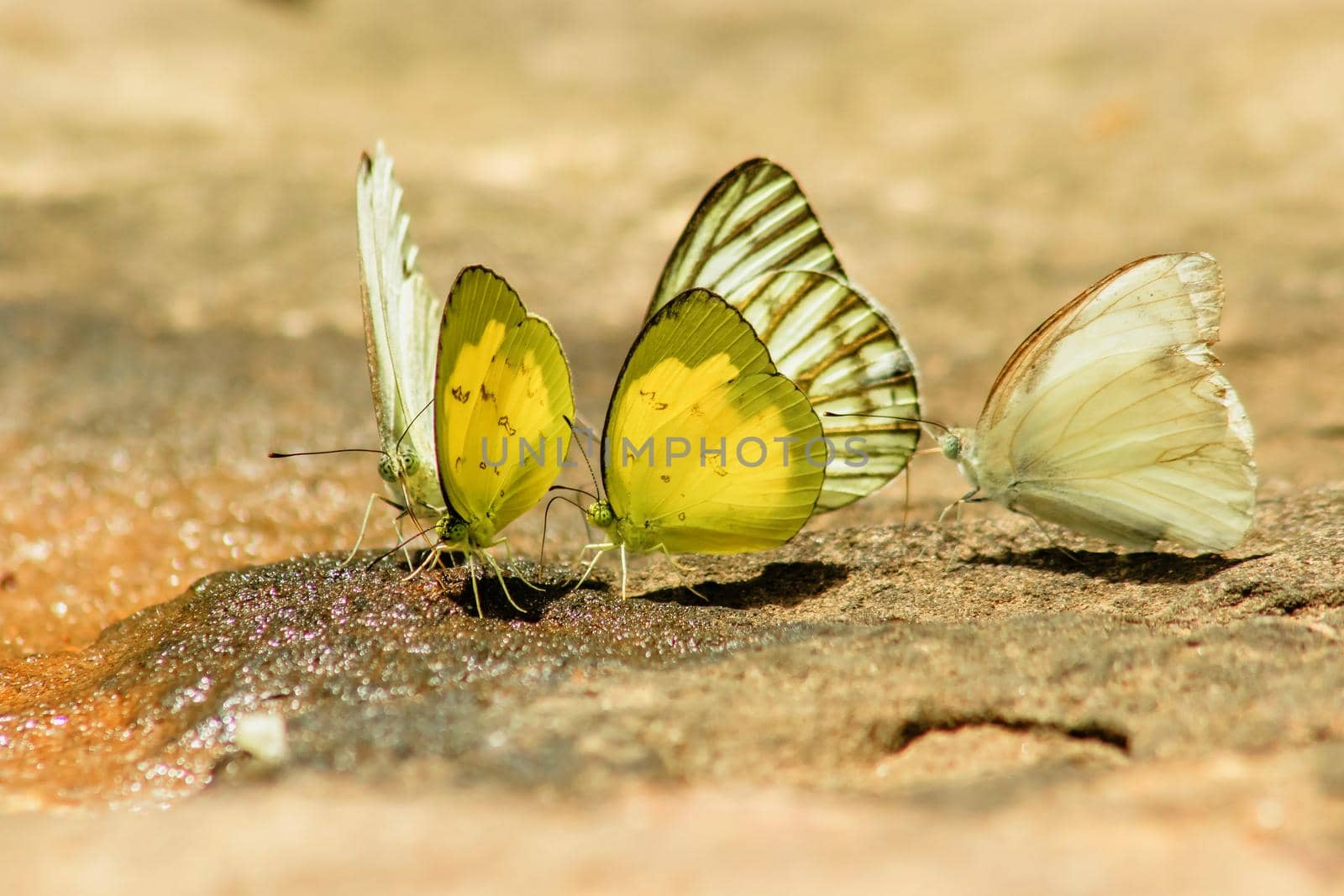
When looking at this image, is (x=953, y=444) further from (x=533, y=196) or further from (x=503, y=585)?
(x=533, y=196)

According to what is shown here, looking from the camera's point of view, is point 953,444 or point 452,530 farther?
point 953,444

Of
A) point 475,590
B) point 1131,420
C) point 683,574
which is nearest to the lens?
point 475,590

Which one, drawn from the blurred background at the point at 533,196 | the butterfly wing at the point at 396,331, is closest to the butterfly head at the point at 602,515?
the butterfly wing at the point at 396,331

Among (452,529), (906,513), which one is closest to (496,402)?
(452,529)

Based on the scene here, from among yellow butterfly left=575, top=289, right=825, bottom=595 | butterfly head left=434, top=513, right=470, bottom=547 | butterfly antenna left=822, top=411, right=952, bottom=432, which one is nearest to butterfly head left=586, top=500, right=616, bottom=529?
yellow butterfly left=575, top=289, right=825, bottom=595

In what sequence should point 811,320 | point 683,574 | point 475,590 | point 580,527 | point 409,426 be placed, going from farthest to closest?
1. point 580,527
2. point 811,320
3. point 683,574
4. point 409,426
5. point 475,590

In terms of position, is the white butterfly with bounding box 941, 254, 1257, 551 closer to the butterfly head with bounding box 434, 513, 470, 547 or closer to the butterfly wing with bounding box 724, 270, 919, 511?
the butterfly wing with bounding box 724, 270, 919, 511

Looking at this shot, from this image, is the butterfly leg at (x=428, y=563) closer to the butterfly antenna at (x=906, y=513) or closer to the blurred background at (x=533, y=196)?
the blurred background at (x=533, y=196)
